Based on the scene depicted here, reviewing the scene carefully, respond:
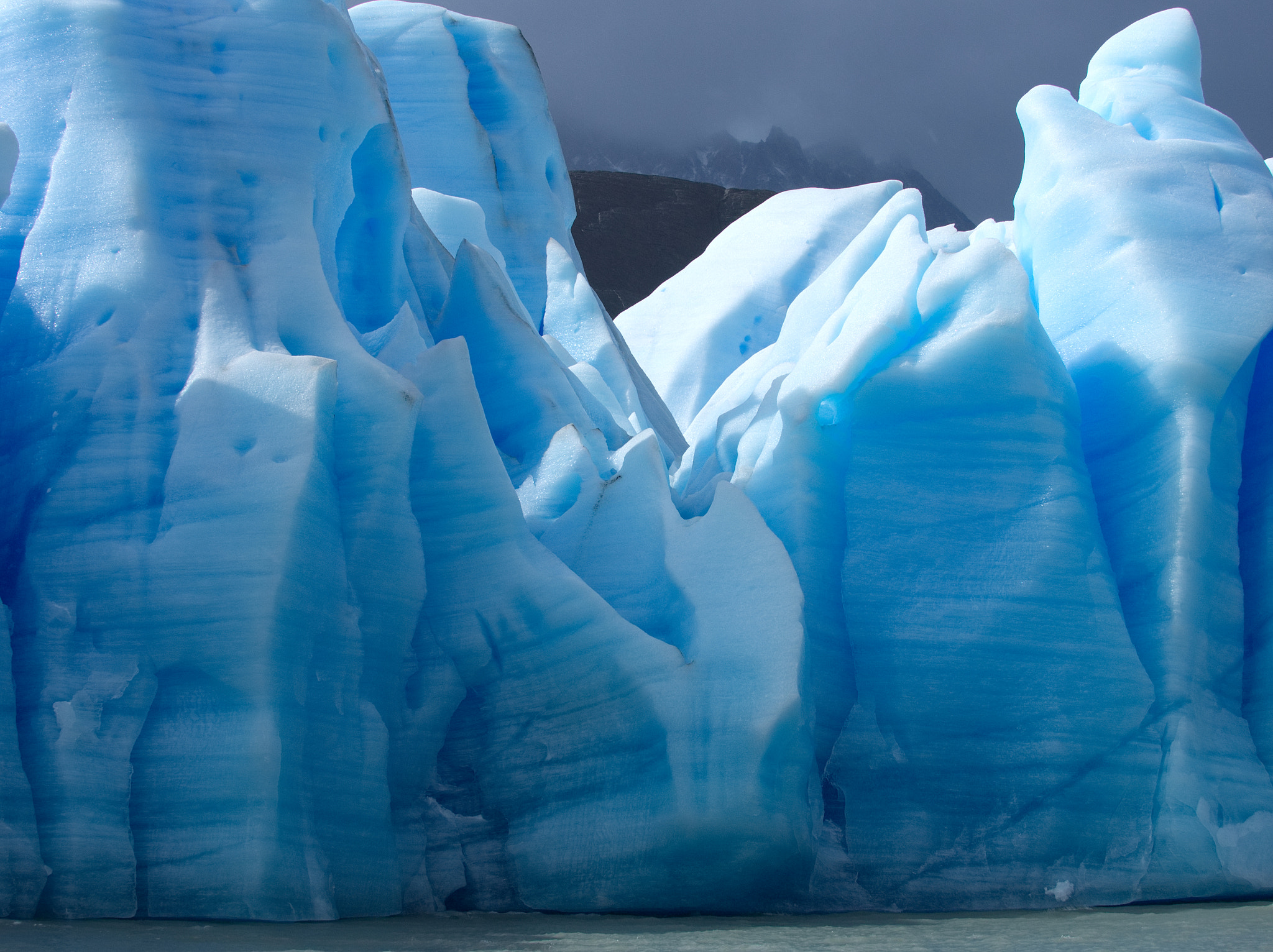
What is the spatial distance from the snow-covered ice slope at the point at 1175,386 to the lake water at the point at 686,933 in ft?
1.68

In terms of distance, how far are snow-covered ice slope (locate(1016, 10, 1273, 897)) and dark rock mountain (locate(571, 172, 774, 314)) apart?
42.8 feet

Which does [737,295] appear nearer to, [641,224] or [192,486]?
[192,486]

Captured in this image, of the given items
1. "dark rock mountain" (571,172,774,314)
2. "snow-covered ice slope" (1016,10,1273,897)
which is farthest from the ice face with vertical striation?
"dark rock mountain" (571,172,774,314)

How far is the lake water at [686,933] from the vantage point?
276 cm

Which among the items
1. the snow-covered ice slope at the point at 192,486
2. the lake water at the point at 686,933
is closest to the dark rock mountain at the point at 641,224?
the snow-covered ice slope at the point at 192,486

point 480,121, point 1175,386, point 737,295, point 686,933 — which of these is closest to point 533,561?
point 686,933

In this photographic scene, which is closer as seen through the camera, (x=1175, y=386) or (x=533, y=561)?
(x=533, y=561)

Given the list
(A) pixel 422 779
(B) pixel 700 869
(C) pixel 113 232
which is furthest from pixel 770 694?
(C) pixel 113 232

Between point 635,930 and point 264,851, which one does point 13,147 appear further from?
point 635,930

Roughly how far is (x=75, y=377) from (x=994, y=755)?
11.8 feet

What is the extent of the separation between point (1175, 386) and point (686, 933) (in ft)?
10.0

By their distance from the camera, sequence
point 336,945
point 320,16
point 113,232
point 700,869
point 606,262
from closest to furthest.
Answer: point 336,945 → point 700,869 → point 113,232 → point 320,16 → point 606,262

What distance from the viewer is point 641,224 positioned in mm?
19797

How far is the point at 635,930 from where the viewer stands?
128 inches
